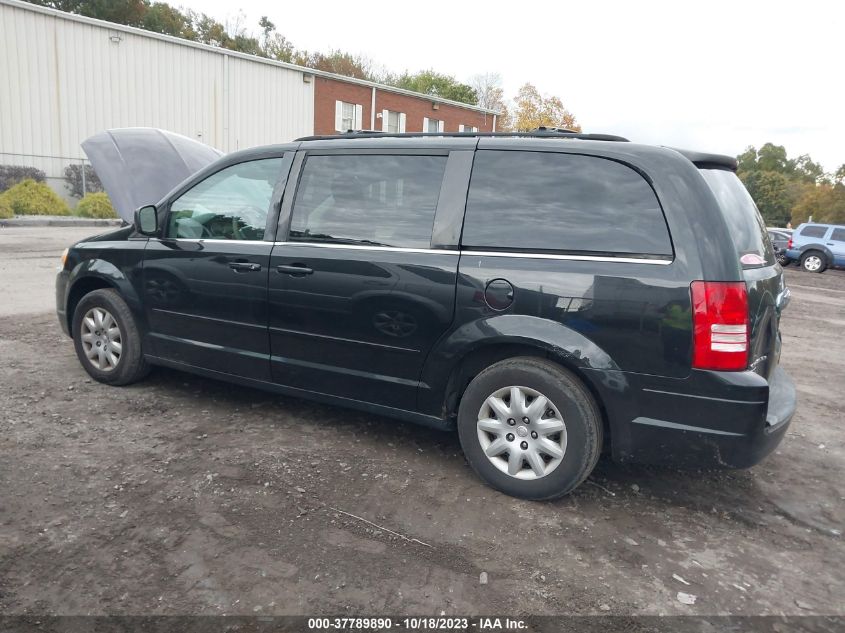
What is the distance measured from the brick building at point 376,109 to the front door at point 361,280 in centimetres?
2507

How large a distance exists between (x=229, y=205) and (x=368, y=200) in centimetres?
114

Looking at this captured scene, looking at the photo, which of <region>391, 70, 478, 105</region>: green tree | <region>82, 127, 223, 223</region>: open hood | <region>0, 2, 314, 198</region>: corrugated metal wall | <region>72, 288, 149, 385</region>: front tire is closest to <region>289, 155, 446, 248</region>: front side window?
<region>72, 288, 149, 385</region>: front tire

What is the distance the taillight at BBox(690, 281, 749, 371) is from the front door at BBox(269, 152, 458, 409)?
3.89ft

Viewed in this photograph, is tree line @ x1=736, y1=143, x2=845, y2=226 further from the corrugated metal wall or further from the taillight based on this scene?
the taillight

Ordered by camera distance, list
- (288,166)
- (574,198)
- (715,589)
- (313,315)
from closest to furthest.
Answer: (715,589)
(574,198)
(313,315)
(288,166)

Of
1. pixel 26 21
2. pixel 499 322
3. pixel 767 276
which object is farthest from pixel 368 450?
pixel 26 21

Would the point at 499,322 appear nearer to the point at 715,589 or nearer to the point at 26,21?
the point at 715,589

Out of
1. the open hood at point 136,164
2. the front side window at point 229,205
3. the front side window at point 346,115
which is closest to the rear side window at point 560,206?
the front side window at point 229,205

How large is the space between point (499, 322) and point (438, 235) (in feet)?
1.97

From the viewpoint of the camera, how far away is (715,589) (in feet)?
8.52

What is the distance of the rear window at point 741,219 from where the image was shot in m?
3.01

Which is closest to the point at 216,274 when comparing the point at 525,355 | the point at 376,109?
the point at 525,355

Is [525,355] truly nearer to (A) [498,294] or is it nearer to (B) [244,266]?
(A) [498,294]

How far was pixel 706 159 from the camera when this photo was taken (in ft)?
10.4
